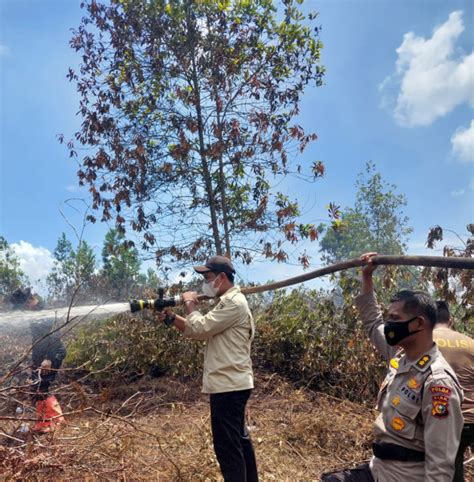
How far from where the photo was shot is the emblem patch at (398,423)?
6.59 feet

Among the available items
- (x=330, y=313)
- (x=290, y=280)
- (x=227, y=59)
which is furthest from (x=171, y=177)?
(x=290, y=280)

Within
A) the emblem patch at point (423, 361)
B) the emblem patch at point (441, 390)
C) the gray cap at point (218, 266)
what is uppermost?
the gray cap at point (218, 266)

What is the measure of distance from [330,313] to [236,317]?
4.17 metres

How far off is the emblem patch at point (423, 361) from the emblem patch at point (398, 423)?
249mm

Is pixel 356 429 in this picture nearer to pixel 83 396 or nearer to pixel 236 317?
pixel 236 317

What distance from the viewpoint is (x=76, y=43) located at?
730cm

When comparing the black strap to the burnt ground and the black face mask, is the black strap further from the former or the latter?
the burnt ground

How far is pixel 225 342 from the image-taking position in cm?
315

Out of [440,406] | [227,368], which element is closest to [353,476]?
[440,406]

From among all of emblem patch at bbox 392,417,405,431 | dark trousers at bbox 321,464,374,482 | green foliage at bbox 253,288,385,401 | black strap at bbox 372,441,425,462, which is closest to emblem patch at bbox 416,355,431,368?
emblem patch at bbox 392,417,405,431

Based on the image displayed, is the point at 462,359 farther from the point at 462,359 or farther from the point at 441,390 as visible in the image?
the point at 441,390

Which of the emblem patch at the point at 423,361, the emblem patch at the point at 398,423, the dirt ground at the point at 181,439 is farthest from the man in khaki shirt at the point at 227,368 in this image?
the emblem patch at the point at 423,361

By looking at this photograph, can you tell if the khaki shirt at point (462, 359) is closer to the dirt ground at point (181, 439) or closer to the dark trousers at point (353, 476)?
the dark trousers at point (353, 476)

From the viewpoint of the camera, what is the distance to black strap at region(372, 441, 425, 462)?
1982mm
